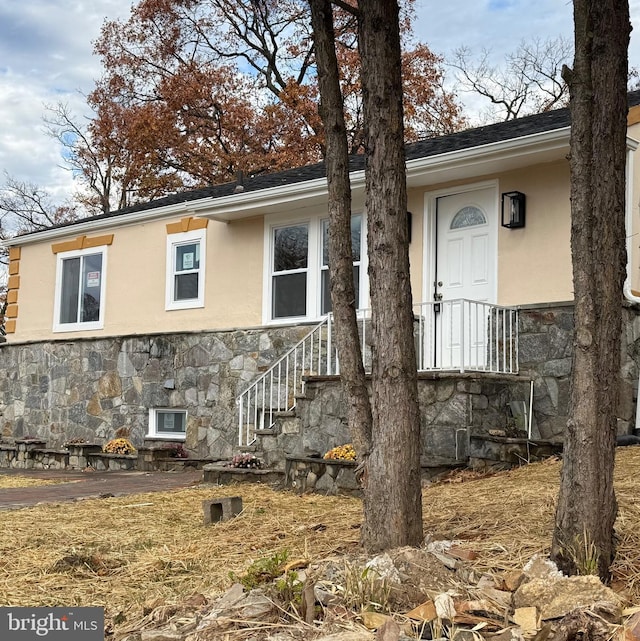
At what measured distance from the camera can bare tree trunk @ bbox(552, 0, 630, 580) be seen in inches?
129

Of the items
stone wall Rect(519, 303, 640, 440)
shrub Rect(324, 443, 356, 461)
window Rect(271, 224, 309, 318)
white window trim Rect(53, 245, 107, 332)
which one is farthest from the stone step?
white window trim Rect(53, 245, 107, 332)

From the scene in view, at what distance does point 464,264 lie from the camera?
9.38 meters

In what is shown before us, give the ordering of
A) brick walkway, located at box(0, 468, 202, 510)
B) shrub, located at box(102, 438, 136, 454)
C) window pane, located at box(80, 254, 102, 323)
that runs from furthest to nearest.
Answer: window pane, located at box(80, 254, 102, 323) → shrub, located at box(102, 438, 136, 454) → brick walkway, located at box(0, 468, 202, 510)

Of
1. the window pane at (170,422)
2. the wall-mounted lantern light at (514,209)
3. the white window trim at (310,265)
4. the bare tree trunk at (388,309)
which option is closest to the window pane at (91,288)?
the window pane at (170,422)

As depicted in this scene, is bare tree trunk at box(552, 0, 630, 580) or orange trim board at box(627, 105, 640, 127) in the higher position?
orange trim board at box(627, 105, 640, 127)

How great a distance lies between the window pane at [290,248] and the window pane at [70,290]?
4263 mm

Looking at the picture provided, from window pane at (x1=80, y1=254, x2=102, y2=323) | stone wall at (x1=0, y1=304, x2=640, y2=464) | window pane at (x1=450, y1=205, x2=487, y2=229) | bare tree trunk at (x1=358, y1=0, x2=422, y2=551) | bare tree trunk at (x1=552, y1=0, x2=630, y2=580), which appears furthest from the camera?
window pane at (x1=80, y1=254, x2=102, y2=323)

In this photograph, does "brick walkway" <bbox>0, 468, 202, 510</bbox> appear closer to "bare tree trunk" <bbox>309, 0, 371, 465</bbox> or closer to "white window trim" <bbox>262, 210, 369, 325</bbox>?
"white window trim" <bbox>262, 210, 369, 325</bbox>

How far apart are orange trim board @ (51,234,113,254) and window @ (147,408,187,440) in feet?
9.98

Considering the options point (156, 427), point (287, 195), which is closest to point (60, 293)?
point (156, 427)

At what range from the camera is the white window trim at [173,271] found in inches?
476

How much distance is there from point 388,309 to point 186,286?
880 cm

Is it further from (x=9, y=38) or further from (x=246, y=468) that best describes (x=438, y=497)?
(x=9, y=38)

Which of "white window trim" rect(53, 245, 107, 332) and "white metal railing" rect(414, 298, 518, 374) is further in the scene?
"white window trim" rect(53, 245, 107, 332)
